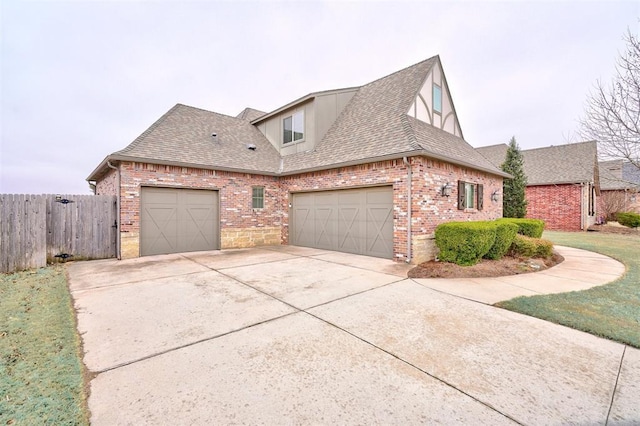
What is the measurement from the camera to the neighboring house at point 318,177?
331 inches

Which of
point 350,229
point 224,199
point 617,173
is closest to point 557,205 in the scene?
point 617,173

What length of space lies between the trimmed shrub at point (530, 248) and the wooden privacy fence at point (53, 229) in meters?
13.5

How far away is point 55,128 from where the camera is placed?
21.6 m

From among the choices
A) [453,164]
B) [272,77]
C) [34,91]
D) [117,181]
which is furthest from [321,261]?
[34,91]

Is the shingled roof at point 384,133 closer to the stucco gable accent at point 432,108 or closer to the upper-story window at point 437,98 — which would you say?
the stucco gable accent at point 432,108

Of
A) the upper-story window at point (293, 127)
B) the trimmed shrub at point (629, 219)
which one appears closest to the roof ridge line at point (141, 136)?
the upper-story window at point (293, 127)

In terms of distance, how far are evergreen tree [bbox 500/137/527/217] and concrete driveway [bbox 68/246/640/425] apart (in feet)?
49.4

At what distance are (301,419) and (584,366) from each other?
2975mm

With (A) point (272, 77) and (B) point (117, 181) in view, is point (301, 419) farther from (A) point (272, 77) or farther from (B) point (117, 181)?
(A) point (272, 77)

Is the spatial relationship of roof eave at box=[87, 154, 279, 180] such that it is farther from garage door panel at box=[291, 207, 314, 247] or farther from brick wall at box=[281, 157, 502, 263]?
brick wall at box=[281, 157, 502, 263]

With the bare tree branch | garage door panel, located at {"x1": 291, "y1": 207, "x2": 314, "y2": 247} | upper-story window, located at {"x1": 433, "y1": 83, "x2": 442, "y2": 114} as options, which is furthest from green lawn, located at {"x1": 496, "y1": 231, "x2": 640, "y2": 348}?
upper-story window, located at {"x1": 433, "y1": 83, "x2": 442, "y2": 114}

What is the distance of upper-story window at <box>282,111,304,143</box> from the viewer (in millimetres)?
12477

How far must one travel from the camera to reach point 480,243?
711 centimetres

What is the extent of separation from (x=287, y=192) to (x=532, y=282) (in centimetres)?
923
